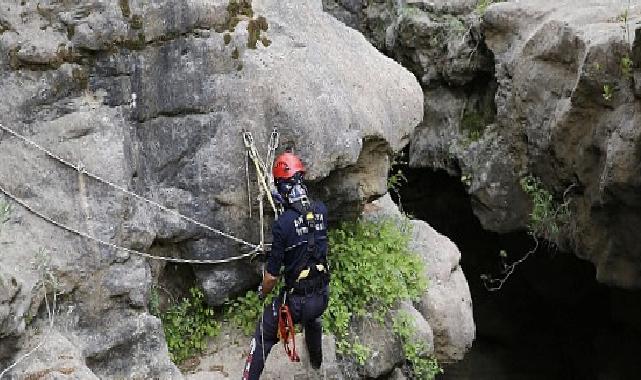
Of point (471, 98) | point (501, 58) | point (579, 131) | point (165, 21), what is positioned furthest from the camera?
point (471, 98)

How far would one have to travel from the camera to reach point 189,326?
23.3 feet

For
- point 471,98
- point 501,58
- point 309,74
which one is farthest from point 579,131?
point 309,74

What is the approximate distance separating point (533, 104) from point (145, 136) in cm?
658

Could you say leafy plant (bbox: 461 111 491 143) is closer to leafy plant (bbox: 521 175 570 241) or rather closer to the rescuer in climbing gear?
leafy plant (bbox: 521 175 570 241)

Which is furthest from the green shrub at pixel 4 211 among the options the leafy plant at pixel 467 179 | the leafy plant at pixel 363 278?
the leafy plant at pixel 467 179

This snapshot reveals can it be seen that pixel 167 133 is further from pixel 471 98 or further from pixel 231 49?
pixel 471 98

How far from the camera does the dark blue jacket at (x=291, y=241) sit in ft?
20.2

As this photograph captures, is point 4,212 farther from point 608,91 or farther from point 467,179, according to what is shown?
point 467,179

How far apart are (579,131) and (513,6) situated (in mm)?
2839

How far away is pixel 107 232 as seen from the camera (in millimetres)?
6367

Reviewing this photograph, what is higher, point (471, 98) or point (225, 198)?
point (225, 198)

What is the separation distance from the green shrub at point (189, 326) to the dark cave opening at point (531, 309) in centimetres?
605

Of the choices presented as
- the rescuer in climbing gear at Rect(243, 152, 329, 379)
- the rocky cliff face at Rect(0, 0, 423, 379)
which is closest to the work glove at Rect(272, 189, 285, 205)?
the rescuer in climbing gear at Rect(243, 152, 329, 379)

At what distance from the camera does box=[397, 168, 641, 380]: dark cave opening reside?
499 inches
